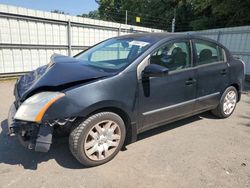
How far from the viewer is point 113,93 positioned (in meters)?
2.59

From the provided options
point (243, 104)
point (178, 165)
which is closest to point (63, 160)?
point (178, 165)

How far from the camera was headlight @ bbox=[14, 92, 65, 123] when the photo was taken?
2.27 meters

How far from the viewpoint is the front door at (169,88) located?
2938 millimetres

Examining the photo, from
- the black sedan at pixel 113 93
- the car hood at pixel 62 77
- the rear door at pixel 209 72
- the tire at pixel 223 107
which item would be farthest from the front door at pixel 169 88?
the tire at pixel 223 107

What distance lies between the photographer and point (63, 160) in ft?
9.13

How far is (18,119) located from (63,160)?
2.75 feet

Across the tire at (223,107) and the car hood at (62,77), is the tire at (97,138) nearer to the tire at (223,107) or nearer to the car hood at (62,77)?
the car hood at (62,77)

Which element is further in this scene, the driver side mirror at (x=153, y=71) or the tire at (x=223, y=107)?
the tire at (x=223, y=107)

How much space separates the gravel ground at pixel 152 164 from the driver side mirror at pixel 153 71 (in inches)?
43.7

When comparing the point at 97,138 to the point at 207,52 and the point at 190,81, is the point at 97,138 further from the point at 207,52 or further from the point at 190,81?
the point at 207,52

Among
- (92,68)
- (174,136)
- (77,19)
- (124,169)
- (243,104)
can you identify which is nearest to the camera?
(124,169)

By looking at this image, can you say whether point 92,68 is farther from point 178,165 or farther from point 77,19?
point 77,19

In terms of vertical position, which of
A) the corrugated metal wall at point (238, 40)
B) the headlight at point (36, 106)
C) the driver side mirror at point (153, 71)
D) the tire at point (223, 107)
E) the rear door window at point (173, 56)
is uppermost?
the corrugated metal wall at point (238, 40)

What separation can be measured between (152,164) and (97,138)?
2.64 ft
